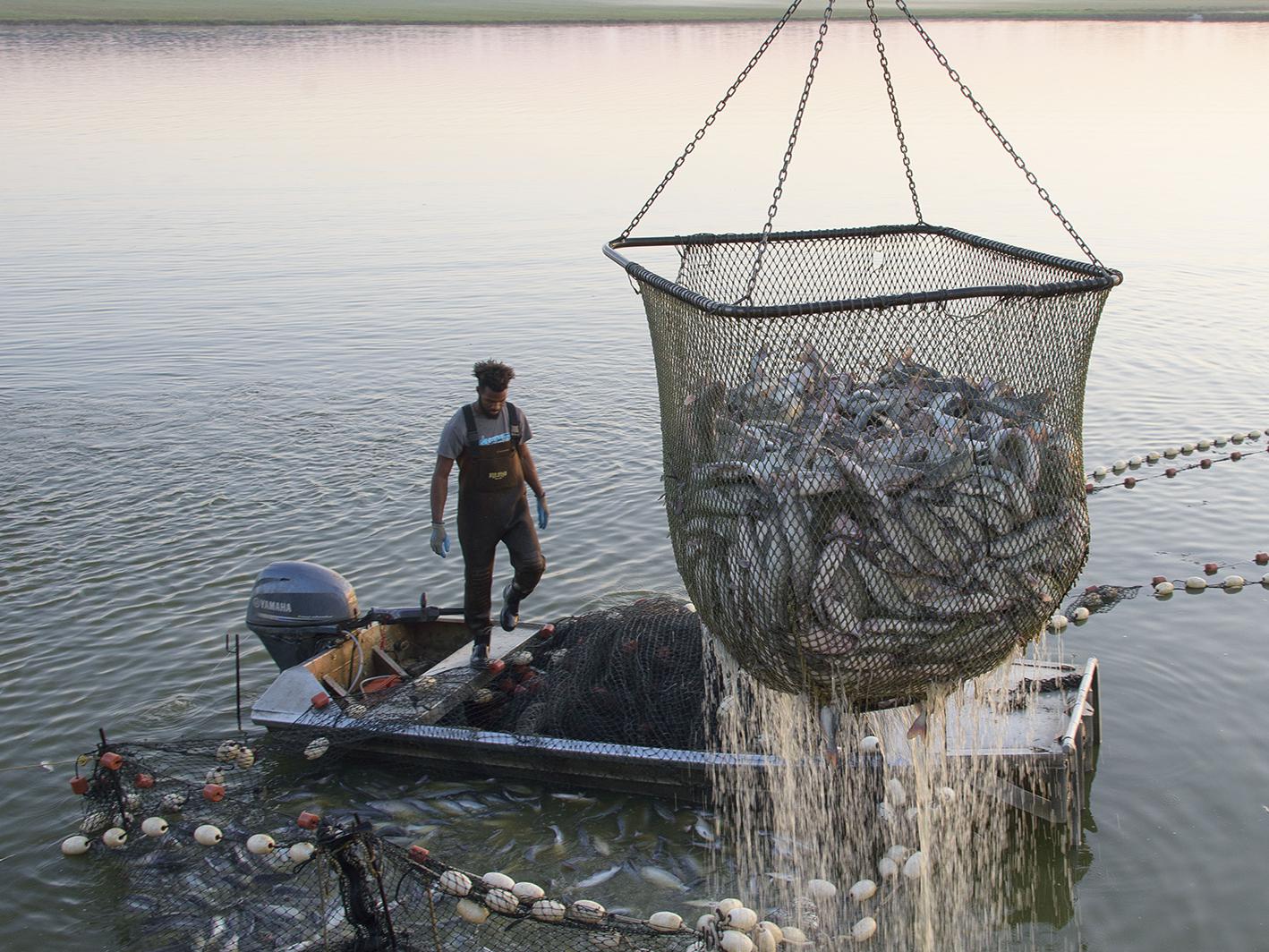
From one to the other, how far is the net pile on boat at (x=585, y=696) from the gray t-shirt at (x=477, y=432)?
1.40 metres

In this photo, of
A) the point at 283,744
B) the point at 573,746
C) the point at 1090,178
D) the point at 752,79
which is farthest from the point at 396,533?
the point at 752,79

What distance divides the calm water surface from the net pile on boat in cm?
47

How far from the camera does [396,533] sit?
438 inches

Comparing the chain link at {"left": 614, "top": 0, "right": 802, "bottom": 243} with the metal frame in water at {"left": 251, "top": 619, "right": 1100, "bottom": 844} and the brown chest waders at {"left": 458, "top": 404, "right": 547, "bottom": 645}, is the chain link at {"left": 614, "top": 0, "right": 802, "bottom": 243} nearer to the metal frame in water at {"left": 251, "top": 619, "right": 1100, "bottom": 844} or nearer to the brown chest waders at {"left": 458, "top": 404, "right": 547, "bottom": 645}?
the brown chest waders at {"left": 458, "top": 404, "right": 547, "bottom": 645}

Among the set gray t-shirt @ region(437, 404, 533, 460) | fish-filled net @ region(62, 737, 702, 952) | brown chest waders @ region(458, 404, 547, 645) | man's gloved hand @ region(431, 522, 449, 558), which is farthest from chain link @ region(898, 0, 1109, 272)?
man's gloved hand @ region(431, 522, 449, 558)

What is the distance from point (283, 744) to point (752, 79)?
4861cm

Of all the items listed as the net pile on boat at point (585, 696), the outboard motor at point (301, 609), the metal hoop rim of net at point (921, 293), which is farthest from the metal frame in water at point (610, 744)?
the metal hoop rim of net at point (921, 293)

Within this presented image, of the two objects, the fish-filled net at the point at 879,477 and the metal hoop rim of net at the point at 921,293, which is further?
the fish-filled net at the point at 879,477

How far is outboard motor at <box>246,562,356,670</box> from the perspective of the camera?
8156 mm

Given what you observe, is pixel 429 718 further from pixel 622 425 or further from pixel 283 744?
pixel 622 425

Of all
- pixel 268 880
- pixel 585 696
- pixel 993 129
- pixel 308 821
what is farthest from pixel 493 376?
pixel 993 129

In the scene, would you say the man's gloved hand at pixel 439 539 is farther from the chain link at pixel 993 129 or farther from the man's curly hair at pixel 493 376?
the chain link at pixel 993 129

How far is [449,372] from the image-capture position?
1598cm

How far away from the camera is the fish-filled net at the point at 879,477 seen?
4.66 metres
